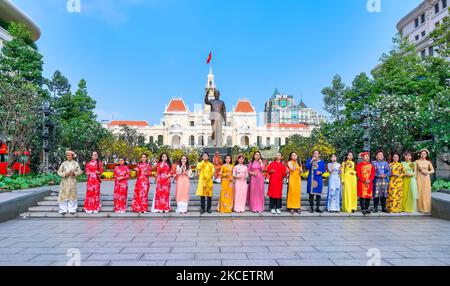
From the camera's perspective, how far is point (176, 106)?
77750 millimetres

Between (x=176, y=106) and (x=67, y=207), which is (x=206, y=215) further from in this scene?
(x=176, y=106)

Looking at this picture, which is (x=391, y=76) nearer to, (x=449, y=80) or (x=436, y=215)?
(x=449, y=80)

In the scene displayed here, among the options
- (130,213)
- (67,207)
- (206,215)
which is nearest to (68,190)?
(67,207)

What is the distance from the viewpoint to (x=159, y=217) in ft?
25.2

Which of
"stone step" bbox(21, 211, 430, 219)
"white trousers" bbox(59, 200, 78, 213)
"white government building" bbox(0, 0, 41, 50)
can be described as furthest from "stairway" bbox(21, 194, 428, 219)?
"white government building" bbox(0, 0, 41, 50)

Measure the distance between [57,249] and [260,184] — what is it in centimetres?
482

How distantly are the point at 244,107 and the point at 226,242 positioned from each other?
7280 centimetres

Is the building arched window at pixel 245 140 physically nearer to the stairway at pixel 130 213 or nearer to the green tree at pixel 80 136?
the green tree at pixel 80 136

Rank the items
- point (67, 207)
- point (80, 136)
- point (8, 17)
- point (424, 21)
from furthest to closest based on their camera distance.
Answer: point (424, 21), point (8, 17), point (80, 136), point (67, 207)

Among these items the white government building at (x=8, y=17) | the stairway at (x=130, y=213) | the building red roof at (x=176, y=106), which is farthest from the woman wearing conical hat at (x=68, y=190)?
the building red roof at (x=176, y=106)

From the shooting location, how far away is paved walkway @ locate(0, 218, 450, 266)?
433 centimetres

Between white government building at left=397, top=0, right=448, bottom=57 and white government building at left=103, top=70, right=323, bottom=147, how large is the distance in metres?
35.5

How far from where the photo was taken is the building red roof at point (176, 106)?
252 ft
